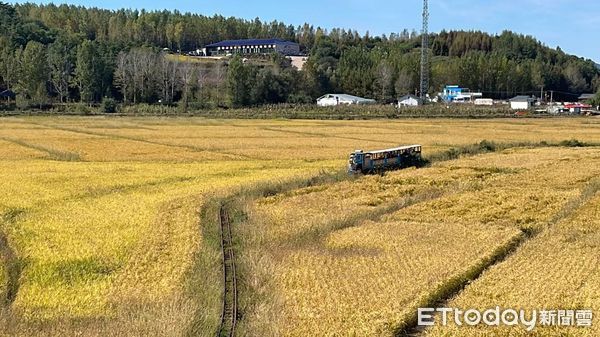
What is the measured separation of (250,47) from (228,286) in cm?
17999

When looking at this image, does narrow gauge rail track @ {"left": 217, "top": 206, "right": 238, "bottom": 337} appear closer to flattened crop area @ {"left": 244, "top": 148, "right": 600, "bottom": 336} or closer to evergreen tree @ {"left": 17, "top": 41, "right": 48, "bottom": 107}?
flattened crop area @ {"left": 244, "top": 148, "right": 600, "bottom": 336}

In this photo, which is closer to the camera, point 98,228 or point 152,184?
point 98,228

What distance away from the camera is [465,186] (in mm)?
29156

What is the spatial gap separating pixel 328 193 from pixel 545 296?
1505 centimetres

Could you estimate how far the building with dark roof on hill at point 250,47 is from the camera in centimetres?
18662

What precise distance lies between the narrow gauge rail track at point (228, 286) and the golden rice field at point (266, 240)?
22 centimetres

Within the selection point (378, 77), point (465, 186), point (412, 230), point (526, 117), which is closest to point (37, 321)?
point (412, 230)

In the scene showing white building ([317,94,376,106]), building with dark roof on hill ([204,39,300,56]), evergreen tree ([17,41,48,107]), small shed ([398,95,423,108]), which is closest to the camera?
evergreen tree ([17,41,48,107])

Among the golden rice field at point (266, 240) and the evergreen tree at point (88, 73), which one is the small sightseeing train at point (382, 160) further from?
the evergreen tree at point (88, 73)

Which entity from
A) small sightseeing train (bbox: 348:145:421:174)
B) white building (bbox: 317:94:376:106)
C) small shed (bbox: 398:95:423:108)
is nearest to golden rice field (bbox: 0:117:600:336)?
small sightseeing train (bbox: 348:145:421:174)

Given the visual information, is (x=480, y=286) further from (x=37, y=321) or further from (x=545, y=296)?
(x=37, y=321)

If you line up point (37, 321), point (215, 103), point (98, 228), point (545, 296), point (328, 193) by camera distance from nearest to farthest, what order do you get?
1. point (37, 321)
2. point (545, 296)
3. point (98, 228)
4. point (328, 193)
5. point (215, 103)

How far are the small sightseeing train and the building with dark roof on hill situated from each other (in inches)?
5911

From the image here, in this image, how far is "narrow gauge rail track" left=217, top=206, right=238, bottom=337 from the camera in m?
12.1
